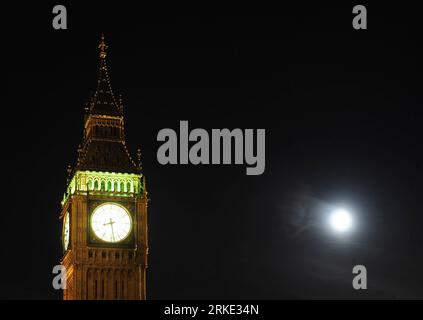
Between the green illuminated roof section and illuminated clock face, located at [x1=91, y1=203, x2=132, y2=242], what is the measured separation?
153 cm

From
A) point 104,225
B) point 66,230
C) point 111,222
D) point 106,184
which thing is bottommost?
point 66,230

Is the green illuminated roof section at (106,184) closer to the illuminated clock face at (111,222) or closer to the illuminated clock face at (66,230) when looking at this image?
the illuminated clock face at (111,222)

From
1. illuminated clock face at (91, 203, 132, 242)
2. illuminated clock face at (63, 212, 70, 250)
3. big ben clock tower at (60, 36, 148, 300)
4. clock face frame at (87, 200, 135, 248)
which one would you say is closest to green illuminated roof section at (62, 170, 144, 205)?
big ben clock tower at (60, 36, 148, 300)

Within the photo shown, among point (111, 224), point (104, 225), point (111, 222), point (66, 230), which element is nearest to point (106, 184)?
point (111, 222)

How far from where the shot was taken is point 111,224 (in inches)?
5039

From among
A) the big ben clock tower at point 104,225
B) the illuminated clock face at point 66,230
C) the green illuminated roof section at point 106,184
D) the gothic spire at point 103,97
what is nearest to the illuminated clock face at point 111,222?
the big ben clock tower at point 104,225

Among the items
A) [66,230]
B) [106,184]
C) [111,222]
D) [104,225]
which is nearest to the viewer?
[104,225]

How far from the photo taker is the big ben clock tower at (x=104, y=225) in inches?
4968

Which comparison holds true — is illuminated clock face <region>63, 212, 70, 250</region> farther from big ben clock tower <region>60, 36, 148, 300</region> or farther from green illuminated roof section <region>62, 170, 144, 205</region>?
green illuminated roof section <region>62, 170, 144, 205</region>

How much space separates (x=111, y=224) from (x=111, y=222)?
0.19 m

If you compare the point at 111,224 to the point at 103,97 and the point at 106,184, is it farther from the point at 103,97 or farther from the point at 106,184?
the point at 103,97

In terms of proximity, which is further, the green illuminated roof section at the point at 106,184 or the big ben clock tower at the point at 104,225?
the green illuminated roof section at the point at 106,184
